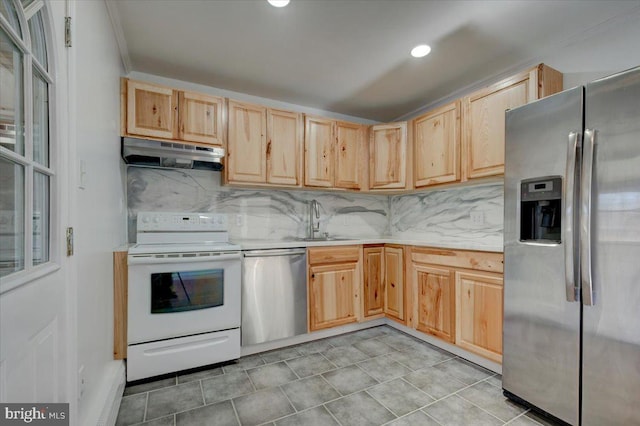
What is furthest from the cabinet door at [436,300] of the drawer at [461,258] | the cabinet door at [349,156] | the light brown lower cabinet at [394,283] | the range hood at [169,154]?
the range hood at [169,154]

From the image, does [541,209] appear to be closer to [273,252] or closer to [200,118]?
[273,252]

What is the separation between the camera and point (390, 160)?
3293mm

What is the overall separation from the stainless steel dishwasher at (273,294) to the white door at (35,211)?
53.7 inches

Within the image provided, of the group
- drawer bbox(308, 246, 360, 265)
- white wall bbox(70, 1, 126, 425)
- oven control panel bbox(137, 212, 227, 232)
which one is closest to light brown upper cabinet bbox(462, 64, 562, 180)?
drawer bbox(308, 246, 360, 265)

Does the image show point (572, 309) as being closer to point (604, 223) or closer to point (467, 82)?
point (604, 223)

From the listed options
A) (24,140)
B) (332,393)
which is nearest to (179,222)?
(24,140)

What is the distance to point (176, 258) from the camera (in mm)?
2141

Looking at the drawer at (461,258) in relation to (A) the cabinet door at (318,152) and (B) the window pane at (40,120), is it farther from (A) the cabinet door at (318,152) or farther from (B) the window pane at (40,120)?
(B) the window pane at (40,120)

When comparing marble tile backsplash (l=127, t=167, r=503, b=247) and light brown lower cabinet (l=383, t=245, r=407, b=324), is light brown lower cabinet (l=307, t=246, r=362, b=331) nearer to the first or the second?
light brown lower cabinet (l=383, t=245, r=407, b=324)

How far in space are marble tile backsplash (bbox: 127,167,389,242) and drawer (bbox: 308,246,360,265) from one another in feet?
2.12

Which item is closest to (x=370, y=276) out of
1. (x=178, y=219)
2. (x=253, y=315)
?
(x=253, y=315)

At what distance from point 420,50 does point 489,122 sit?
80cm

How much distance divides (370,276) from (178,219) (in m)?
1.92

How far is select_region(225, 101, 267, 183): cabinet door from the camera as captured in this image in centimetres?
272
